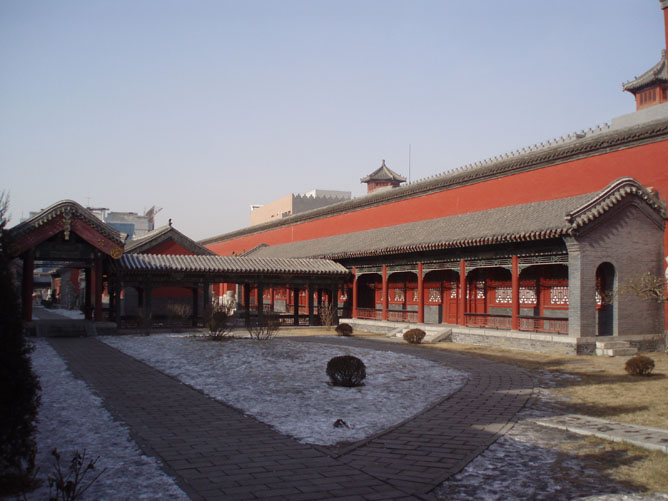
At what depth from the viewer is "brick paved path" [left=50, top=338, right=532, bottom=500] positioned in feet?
16.2

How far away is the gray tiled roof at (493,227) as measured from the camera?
627 inches

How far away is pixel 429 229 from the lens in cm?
2406

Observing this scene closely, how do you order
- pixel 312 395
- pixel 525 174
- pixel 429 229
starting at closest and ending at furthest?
pixel 312 395 → pixel 525 174 → pixel 429 229

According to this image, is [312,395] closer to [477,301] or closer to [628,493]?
[628,493]

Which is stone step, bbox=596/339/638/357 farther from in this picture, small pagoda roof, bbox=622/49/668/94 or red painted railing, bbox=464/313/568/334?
small pagoda roof, bbox=622/49/668/94

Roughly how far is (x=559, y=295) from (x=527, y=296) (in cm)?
141

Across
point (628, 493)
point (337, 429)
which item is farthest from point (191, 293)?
point (628, 493)

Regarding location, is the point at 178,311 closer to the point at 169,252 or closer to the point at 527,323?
the point at 169,252

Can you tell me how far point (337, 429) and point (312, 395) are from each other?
2341 millimetres

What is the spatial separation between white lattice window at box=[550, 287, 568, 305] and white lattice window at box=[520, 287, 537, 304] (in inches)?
28.8

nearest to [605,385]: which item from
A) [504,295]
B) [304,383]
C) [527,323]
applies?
[304,383]

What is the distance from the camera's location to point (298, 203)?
59.8m

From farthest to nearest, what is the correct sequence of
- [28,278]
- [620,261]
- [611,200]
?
[28,278]
[620,261]
[611,200]

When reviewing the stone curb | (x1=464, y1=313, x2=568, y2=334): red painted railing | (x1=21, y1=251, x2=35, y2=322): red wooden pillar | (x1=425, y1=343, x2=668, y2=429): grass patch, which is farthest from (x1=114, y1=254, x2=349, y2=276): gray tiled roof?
the stone curb
